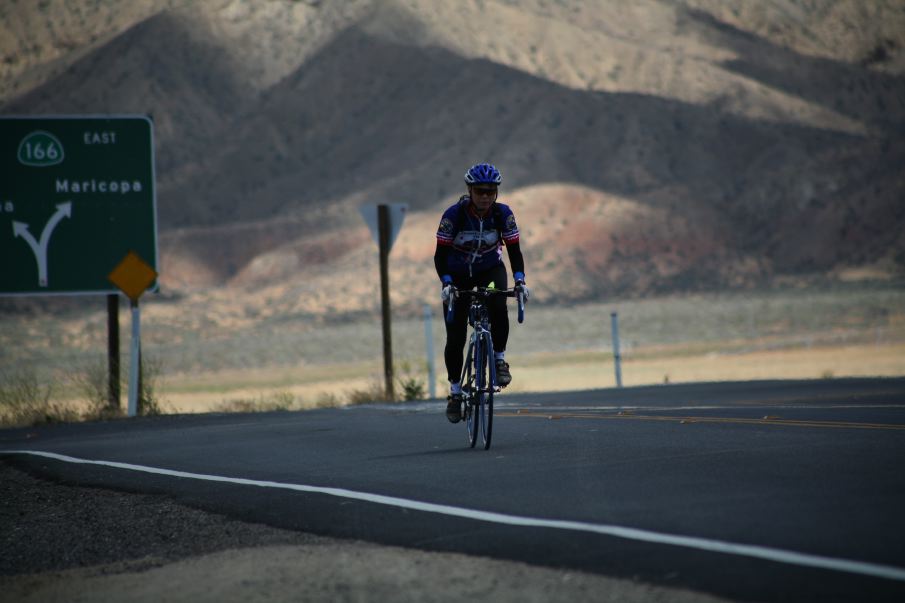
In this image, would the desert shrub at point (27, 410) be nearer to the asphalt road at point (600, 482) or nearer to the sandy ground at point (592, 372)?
the asphalt road at point (600, 482)

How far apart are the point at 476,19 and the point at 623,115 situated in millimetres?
21753

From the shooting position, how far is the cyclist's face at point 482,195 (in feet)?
40.4

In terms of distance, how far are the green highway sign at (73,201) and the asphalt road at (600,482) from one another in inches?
240

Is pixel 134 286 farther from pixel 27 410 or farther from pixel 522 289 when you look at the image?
pixel 522 289

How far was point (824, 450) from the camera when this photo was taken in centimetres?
1107

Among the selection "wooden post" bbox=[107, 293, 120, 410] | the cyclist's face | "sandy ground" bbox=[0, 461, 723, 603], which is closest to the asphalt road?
"sandy ground" bbox=[0, 461, 723, 603]

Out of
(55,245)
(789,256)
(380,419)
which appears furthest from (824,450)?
(789,256)

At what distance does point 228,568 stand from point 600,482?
309 cm

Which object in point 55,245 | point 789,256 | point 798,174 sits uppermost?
point 798,174

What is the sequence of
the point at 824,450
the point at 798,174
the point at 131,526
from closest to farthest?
1. the point at 131,526
2. the point at 824,450
3. the point at 798,174

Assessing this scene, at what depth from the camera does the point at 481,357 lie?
41.3ft

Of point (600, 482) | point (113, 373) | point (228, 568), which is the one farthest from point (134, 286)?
point (228, 568)

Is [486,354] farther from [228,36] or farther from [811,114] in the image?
[228,36]

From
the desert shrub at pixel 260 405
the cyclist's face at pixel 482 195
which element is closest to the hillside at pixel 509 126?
the desert shrub at pixel 260 405
